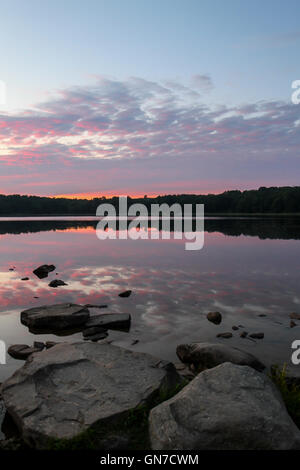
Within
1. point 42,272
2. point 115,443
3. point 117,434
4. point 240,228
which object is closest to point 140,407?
point 117,434

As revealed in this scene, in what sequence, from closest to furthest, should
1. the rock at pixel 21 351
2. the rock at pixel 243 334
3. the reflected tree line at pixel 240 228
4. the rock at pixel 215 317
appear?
the rock at pixel 21 351
the rock at pixel 243 334
the rock at pixel 215 317
the reflected tree line at pixel 240 228

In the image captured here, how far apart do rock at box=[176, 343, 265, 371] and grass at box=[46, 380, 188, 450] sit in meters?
2.69

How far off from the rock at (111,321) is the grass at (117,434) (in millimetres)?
5796

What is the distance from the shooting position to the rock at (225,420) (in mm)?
5234

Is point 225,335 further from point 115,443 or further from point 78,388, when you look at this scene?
point 115,443

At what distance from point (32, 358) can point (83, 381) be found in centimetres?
173

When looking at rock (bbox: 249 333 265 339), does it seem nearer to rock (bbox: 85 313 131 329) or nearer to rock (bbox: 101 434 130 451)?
rock (bbox: 85 313 131 329)

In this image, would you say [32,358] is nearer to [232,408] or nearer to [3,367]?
[3,367]

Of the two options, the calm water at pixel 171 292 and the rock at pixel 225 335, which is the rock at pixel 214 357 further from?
the rock at pixel 225 335

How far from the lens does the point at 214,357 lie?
28.9 ft

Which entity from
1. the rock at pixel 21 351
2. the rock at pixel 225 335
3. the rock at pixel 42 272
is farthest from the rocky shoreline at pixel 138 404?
the rock at pixel 42 272

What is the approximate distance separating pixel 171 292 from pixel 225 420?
12.2 m

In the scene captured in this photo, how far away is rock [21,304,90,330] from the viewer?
12.2 meters

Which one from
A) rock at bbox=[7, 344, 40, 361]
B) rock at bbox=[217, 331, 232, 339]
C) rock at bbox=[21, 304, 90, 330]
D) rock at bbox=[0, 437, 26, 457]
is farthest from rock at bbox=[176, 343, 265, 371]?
rock at bbox=[21, 304, 90, 330]
